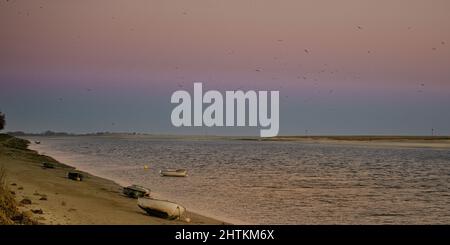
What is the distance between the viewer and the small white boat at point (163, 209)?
21.5m

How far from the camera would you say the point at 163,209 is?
21656 mm

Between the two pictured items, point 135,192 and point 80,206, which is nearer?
point 80,206

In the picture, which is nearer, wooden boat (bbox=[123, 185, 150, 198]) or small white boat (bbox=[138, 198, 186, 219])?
small white boat (bbox=[138, 198, 186, 219])

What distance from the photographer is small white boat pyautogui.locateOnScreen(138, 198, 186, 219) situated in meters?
21.5

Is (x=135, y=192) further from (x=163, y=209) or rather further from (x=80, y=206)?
(x=163, y=209)

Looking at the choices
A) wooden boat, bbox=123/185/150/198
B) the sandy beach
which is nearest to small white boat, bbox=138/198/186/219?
the sandy beach

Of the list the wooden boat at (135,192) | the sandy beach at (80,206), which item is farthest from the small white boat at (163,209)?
the wooden boat at (135,192)

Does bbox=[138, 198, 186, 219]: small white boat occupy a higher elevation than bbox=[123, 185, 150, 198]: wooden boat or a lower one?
higher

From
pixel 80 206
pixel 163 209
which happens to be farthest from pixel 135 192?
pixel 163 209

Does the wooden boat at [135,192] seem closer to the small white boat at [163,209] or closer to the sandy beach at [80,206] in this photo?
the sandy beach at [80,206]

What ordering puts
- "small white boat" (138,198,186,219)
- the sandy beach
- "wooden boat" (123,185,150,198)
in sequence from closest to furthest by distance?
the sandy beach → "small white boat" (138,198,186,219) → "wooden boat" (123,185,150,198)

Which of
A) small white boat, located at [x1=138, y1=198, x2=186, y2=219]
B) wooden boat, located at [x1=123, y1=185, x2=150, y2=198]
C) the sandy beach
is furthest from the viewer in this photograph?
wooden boat, located at [x1=123, y1=185, x2=150, y2=198]

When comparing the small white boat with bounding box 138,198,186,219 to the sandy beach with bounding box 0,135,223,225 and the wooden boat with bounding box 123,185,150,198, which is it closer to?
the sandy beach with bounding box 0,135,223,225
